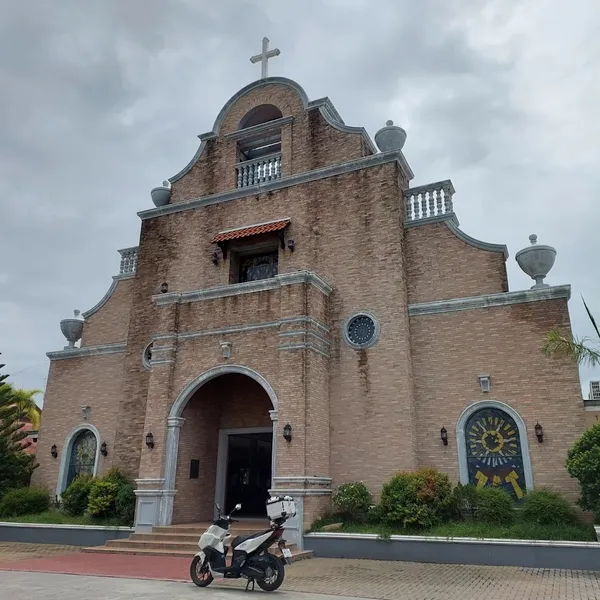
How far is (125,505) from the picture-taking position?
1413 centimetres

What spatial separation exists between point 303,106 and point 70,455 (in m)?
12.9

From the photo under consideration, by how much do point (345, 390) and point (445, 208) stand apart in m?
5.60

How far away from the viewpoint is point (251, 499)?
16203 millimetres

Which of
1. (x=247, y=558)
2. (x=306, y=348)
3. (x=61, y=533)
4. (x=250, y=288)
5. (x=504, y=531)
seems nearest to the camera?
(x=247, y=558)

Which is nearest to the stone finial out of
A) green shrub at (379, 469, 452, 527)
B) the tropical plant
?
green shrub at (379, 469, 452, 527)

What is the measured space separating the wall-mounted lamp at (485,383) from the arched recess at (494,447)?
28cm

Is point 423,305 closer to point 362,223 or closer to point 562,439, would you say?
point 362,223

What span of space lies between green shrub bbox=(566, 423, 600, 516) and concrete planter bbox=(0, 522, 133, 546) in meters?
9.82

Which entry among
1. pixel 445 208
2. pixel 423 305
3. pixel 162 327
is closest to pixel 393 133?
pixel 445 208

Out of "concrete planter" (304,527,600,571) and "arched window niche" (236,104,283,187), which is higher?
"arched window niche" (236,104,283,187)

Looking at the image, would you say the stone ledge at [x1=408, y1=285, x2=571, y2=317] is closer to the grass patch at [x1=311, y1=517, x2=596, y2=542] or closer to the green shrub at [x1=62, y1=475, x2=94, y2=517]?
the grass patch at [x1=311, y1=517, x2=596, y2=542]

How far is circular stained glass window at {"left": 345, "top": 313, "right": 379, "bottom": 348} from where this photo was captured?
555 inches

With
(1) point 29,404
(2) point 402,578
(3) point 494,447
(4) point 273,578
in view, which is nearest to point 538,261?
(3) point 494,447

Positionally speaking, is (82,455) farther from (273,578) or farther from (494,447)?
(494,447)
